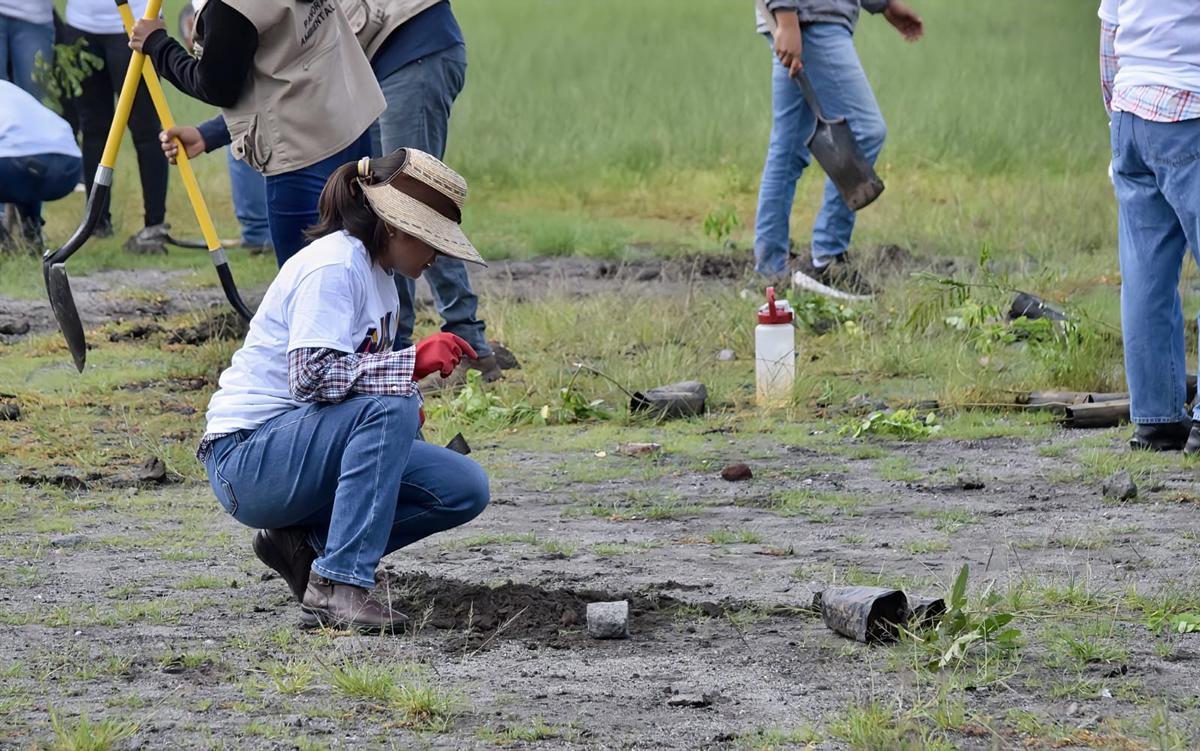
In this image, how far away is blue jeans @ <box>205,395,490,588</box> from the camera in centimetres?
373

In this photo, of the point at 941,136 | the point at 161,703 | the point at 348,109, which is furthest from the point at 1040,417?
the point at 941,136

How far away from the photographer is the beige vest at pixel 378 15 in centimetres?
589

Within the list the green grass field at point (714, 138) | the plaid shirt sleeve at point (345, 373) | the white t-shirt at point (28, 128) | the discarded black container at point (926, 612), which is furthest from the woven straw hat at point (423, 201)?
the green grass field at point (714, 138)

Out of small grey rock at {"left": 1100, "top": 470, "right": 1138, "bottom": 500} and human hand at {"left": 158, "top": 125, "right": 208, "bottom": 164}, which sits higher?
human hand at {"left": 158, "top": 125, "right": 208, "bottom": 164}

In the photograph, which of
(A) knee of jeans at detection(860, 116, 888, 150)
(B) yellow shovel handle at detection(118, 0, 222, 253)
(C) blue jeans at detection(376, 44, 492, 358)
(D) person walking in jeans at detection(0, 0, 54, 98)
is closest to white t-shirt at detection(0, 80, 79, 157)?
(D) person walking in jeans at detection(0, 0, 54, 98)

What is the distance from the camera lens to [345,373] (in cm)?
369

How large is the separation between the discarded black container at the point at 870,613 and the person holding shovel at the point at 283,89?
7.38 feet

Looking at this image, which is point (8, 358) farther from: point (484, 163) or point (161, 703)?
point (484, 163)

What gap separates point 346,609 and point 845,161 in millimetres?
4408

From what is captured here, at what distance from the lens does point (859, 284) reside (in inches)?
316

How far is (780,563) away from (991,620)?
0.97 metres

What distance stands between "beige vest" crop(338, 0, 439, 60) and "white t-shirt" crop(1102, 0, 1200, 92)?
7.50ft

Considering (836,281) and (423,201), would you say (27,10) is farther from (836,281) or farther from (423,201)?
(423,201)

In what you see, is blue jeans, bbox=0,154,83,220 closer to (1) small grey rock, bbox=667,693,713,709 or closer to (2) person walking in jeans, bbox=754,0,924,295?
(2) person walking in jeans, bbox=754,0,924,295
